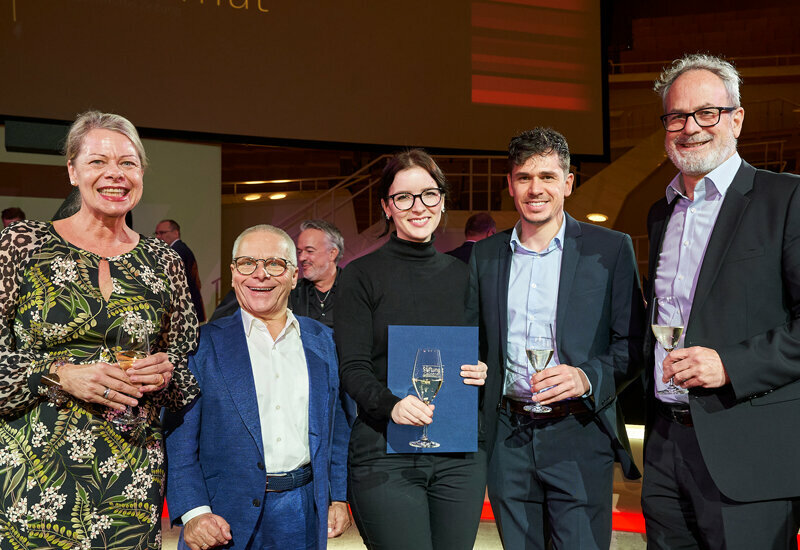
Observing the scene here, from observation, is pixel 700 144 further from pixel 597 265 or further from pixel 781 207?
pixel 597 265

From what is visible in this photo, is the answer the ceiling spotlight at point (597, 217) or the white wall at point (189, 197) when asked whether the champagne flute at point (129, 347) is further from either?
the ceiling spotlight at point (597, 217)

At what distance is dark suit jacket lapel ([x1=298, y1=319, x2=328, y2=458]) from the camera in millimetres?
2242

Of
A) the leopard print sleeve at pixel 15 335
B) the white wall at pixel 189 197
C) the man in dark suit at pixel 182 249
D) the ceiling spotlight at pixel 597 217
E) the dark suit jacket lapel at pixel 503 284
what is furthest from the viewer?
the ceiling spotlight at pixel 597 217

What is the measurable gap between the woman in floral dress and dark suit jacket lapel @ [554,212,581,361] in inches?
44.5

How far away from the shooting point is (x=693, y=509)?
217cm

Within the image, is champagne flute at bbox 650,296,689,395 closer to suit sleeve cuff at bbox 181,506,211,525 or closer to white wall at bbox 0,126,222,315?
suit sleeve cuff at bbox 181,506,211,525

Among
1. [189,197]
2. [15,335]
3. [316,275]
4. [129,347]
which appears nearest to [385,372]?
[129,347]

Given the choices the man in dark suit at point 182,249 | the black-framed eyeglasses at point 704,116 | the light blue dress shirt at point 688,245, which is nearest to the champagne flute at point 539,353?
the light blue dress shirt at point 688,245

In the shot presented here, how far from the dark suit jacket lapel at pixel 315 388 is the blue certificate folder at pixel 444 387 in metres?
0.24

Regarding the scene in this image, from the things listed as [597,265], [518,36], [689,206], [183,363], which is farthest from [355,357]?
[518,36]

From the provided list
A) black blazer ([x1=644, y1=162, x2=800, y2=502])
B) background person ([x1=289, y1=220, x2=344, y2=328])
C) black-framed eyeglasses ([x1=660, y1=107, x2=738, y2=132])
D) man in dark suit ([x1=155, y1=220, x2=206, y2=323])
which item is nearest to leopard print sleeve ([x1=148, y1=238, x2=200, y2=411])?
black blazer ([x1=644, y1=162, x2=800, y2=502])

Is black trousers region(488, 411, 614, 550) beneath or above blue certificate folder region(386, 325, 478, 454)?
beneath

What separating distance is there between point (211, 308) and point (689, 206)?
7.42 metres

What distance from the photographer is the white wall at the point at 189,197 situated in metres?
8.14
